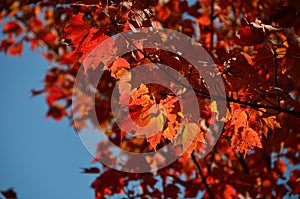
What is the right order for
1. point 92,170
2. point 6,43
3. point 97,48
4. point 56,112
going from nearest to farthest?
point 97,48, point 92,170, point 6,43, point 56,112

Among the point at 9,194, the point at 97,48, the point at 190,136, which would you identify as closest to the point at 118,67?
the point at 97,48

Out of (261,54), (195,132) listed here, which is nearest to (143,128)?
(195,132)

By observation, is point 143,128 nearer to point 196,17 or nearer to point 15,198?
point 15,198

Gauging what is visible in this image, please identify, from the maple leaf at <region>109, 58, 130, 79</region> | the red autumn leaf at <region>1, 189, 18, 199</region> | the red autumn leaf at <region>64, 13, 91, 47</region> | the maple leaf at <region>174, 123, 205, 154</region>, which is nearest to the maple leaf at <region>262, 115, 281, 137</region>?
the maple leaf at <region>174, 123, 205, 154</region>

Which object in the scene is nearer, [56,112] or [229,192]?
[229,192]

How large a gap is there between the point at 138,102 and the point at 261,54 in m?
0.72

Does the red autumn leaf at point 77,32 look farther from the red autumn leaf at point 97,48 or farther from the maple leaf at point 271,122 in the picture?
the maple leaf at point 271,122

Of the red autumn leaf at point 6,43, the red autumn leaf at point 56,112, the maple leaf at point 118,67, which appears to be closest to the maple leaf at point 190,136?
the maple leaf at point 118,67

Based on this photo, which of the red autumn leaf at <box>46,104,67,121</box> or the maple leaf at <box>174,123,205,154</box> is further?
the red autumn leaf at <box>46,104,67,121</box>

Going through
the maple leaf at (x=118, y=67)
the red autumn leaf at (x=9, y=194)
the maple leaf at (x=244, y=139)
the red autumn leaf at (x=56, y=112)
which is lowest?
the maple leaf at (x=244, y=139)

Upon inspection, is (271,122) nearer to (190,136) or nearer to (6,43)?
(190,136)

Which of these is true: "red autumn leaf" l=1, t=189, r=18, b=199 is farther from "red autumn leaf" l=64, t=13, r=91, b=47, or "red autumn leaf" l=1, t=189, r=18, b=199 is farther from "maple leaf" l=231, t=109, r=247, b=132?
"maple leaf" l=231, t=109, r=247, b=132

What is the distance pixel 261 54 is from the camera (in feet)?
6.61

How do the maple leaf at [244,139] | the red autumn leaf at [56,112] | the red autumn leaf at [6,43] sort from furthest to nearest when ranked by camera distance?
the red autumn leaf at [56,112]
the red autumn leaf at [6,43]
the maple leaf at [244,139]
